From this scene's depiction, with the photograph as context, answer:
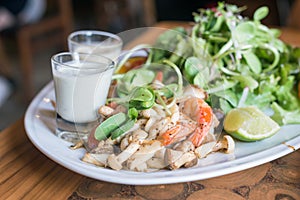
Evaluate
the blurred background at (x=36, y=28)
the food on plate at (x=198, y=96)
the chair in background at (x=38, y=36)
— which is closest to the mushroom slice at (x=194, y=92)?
the food on plate at (x=198, y=96)

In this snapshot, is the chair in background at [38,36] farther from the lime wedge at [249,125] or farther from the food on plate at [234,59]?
the lime wedge at [249,125]

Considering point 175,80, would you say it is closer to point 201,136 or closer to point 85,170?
point 201,136

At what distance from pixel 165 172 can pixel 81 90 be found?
0.27m

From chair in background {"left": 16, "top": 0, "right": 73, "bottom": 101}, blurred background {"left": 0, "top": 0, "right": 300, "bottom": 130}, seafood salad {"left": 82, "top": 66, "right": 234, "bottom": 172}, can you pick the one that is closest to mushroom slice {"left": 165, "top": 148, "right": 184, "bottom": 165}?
seafood salad {"left": 82, "top": 66, "right": 234, "bottom": 172}

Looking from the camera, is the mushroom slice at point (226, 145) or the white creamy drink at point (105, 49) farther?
the white creamy drink at point (105, 49)

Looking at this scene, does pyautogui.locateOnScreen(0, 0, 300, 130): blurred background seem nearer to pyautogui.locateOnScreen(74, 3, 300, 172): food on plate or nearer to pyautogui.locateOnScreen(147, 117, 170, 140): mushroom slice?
pyautogui.locateOnScreen(74, 3, 300, 172): food on plate

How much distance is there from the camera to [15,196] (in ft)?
2.58

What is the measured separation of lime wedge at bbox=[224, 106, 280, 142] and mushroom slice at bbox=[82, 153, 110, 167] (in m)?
0.29

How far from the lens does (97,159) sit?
83cm

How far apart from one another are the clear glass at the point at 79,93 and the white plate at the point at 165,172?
0.04 m

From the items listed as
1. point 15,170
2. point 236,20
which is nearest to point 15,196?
point 15,170

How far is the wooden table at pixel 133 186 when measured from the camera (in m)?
0.79

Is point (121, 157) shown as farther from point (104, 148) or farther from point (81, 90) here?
point (81, 90)

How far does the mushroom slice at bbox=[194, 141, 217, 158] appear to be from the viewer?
856 millimetres
